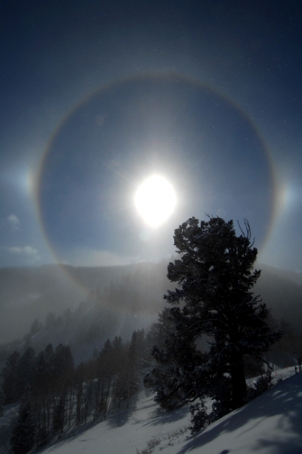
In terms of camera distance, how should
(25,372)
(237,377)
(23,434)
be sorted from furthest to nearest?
1. (25,372)
2. (23,434)
3. (237,377)

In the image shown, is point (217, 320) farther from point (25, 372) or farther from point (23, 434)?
point (25, 372)

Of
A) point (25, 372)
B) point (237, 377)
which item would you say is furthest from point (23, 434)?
point (237, 377)

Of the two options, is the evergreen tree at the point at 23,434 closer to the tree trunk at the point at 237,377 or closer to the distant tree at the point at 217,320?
the distant tree at the point at 217,320

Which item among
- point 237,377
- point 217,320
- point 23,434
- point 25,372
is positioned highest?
point 217,320

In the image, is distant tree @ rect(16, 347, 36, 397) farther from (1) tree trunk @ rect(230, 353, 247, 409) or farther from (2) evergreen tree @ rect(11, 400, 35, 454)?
(1) tree trunk @ rect(230, 353, 247, 409)

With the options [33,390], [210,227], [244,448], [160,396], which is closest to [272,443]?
[244,448]

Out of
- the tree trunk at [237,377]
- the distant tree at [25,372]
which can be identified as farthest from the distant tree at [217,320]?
the distant tree at [25,372]
